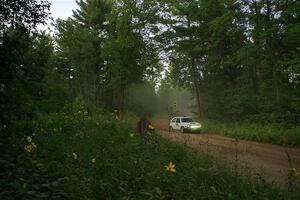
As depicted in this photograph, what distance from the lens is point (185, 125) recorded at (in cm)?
3484

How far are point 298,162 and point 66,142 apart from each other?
9.11 m

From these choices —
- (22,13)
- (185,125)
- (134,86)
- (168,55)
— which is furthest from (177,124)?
(22,13)

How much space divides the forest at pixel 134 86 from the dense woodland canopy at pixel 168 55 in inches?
3.1

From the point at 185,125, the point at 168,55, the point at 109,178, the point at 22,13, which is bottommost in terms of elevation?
the point at 109,178

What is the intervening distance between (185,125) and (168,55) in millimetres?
13635

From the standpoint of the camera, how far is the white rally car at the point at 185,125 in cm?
3360

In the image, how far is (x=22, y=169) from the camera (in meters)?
6.01

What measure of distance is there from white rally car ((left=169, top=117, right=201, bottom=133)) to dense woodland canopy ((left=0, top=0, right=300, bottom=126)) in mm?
4141

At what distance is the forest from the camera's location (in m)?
6.46

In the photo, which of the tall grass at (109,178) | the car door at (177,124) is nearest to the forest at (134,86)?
the tall grass at (109,178)

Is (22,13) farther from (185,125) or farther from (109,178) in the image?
(185,125)

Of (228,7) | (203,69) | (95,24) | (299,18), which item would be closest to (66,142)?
(299,18)

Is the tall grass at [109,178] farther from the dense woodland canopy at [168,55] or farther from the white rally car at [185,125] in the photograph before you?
the white rally car at [185,125]

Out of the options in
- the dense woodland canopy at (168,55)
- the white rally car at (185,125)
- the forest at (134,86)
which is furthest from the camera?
the white rally car at (185,125)
